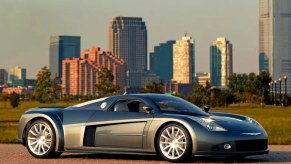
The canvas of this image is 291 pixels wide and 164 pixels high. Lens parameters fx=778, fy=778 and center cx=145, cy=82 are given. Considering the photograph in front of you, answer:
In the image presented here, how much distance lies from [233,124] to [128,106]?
1.93 meters

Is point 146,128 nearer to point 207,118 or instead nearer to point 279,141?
point 207,118

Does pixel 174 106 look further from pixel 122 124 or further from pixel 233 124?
pixel 233 124

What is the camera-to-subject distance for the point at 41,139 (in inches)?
547

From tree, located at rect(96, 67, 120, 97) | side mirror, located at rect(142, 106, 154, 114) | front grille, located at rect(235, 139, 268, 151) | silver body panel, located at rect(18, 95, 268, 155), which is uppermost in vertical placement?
tree, located at rect(96, 67, 120, 97)

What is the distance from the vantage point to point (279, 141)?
62.5 feet

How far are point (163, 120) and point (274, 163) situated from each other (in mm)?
1939

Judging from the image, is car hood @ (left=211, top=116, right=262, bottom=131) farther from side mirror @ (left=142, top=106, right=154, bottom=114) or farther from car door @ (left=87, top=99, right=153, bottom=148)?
car door @ (left=87, top=99, right=153, bottom=148)

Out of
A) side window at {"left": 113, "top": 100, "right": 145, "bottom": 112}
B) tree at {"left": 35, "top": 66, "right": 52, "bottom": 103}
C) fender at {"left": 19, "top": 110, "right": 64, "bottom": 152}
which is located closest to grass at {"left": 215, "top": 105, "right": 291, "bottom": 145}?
side window at {"left": 113, "top": 100, "right": 145, "bottom": 112}

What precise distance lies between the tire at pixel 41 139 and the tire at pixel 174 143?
82.3 inches

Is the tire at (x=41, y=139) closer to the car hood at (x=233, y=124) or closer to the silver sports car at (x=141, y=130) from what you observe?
the silver sports car at (x=141, y=130)

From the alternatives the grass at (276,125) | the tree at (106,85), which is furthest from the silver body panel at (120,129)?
the tree at (106,85)

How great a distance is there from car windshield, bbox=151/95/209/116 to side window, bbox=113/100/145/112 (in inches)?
10.9

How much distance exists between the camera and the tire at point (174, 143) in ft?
41.3

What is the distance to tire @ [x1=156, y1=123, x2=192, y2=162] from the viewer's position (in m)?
12.6
